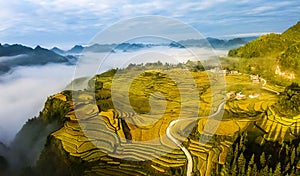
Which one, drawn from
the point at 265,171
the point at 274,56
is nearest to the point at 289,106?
the point at 265,171

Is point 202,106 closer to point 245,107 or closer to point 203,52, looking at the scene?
point 245,107

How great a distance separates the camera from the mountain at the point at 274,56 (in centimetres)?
2511

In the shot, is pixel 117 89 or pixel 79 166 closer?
pixel 79 166

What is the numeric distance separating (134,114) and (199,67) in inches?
494

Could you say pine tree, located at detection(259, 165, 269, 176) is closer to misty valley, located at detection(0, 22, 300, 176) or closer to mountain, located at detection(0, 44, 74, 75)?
misty valley, located at detection(0, 22, 300, 176)

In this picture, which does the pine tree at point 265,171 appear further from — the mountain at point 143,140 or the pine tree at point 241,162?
the pine tree at point 241,162

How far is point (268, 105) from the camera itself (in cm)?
1788

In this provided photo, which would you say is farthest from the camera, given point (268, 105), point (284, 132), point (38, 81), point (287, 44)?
point (38, 81)

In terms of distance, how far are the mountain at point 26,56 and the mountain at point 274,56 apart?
90.2ft

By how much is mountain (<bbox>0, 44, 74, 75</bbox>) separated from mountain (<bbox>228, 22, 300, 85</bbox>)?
2749cm

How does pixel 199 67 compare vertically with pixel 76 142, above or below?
above

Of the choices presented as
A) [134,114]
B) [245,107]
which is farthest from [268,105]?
[134,114]

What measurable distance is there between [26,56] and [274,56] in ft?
133

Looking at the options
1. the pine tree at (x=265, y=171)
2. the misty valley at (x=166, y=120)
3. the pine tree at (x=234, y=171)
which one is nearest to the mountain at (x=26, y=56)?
the misty valley at (x=166, y=120)
